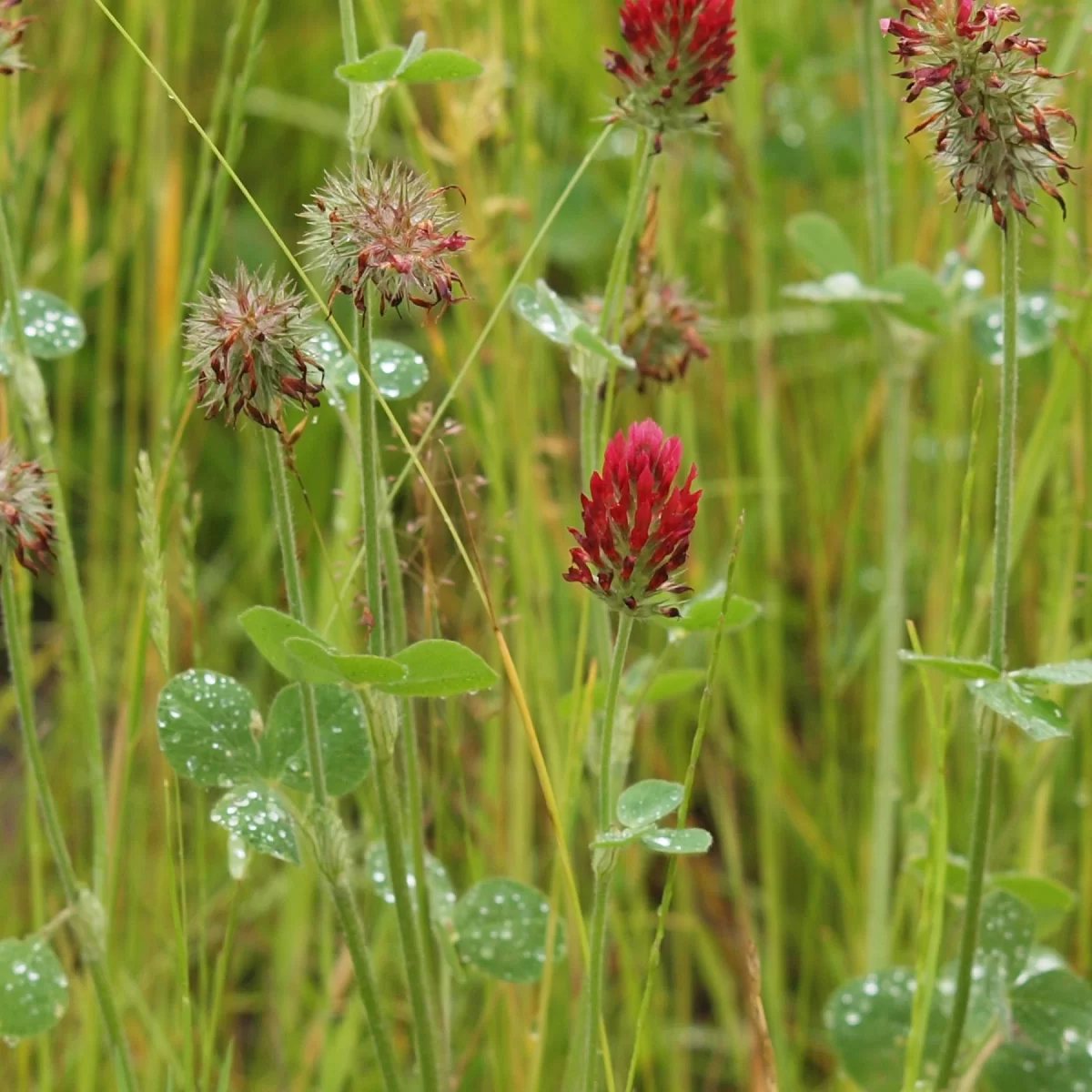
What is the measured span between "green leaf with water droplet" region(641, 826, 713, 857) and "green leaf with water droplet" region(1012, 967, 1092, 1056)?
42cm

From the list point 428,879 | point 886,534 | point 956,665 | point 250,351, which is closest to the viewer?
point 250,351

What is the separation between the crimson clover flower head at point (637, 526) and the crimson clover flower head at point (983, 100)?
22cm

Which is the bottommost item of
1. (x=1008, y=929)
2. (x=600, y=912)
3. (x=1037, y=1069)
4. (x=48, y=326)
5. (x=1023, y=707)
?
(x=1037, y=1069)

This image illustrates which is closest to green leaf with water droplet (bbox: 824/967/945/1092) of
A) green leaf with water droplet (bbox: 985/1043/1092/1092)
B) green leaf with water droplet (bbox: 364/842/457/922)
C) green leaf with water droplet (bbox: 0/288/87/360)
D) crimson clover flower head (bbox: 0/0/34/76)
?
green leaf with water droplet (bbox: 985/1043/1092/1092)

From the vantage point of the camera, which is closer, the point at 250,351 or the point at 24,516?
the point at 250,351

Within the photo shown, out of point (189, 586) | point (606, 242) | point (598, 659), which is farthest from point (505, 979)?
point (606, 242)

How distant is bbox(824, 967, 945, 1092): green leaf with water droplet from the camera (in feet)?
3.62

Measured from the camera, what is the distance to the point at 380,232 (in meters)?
0.72

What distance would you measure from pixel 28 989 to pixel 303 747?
245mm

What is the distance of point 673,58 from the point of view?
2.88 feet

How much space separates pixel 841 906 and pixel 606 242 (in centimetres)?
104

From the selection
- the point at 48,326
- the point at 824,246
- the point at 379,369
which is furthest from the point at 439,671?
the point at 824,246

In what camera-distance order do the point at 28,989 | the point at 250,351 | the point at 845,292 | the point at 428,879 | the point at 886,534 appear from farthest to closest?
1. the point at 886,534
2. the point at 845,292
3. the point at 428,879
4. the point at 28,989
5. the point at 250,351

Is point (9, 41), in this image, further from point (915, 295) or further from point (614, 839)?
point (915, 295)
